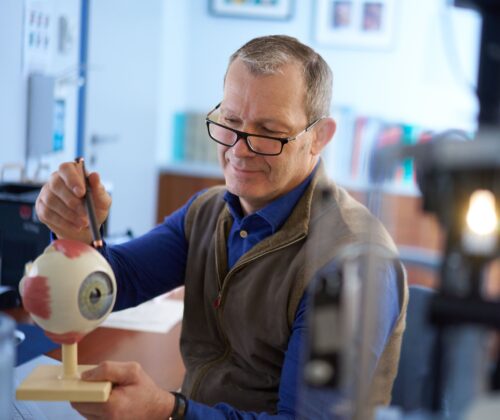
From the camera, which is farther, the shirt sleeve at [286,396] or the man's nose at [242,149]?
the man's nose at [242,149]

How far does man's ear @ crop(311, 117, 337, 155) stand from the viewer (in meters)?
1.54

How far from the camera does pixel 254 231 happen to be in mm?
1542

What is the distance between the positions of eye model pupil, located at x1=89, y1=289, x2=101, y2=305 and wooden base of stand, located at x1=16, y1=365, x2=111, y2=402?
0.39ft

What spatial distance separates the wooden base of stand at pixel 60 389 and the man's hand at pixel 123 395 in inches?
0.8

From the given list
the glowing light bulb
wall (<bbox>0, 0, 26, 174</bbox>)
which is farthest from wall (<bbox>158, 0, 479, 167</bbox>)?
the glowing light bulb

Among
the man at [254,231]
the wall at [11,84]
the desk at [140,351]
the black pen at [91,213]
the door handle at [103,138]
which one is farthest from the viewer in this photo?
the door handle at [103,138]

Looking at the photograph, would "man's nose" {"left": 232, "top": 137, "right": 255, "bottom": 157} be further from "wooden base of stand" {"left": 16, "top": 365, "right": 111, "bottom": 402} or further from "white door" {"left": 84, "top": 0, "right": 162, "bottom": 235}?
"white door" {"left": 84, "top": 0, "right": 162, "bottom": 235}

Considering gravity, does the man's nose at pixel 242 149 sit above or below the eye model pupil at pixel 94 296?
above

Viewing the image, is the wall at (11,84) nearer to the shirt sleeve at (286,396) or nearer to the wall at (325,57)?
the wall at (325,57)

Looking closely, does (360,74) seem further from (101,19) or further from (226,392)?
(226,392)

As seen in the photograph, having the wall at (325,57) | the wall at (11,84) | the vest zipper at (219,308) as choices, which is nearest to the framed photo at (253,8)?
the wall at (325,57)

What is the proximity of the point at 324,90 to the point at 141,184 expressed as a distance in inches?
112

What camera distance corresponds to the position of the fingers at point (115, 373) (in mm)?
1023

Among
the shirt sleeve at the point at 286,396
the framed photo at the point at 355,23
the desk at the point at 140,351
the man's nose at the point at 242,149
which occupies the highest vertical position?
the framed photo at the point at 355,23
